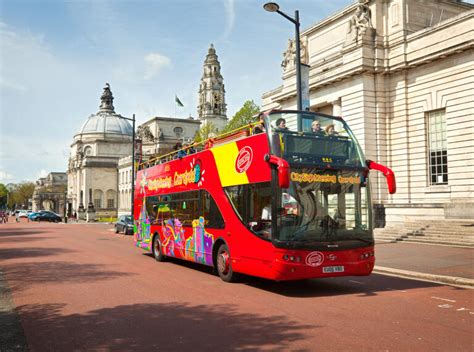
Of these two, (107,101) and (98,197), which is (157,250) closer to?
(98,197)

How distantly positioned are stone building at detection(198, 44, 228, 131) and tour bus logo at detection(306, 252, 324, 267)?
9831 centimetres

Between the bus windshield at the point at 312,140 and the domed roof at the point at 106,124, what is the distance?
355ft

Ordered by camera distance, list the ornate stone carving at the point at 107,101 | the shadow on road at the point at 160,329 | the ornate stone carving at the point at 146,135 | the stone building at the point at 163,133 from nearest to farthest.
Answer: the shadow on road at the point at 160,329 < the stone building at the point at 163,133 < the ornate stone carving at the point at 146,135 < the ornate stone carving at the point at 107,101

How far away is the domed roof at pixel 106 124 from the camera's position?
11506cm

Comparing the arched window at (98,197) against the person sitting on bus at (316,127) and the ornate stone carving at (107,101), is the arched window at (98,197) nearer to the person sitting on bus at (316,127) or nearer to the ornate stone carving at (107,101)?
the ornate stone carving at (107,101)

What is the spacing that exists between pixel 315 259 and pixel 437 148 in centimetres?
2071

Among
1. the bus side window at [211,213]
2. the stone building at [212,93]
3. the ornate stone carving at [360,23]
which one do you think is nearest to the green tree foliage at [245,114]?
the ornate stone carving at [360,23]

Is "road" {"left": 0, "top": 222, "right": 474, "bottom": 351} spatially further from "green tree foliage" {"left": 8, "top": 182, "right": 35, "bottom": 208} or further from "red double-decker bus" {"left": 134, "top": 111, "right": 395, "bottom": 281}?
"green tree foliage" {"left": 8, "top": 182, "right": 35, "bottom": 208}

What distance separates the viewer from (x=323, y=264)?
9.92 m

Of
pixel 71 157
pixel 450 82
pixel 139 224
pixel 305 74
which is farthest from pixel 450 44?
pixel 71 157

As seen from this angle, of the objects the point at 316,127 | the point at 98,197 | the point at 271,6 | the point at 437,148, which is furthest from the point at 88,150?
the point at 316,127

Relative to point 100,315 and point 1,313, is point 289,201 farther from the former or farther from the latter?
point 1,313

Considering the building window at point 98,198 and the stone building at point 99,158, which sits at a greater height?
the stone building at point 99,158

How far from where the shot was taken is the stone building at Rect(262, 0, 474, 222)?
2589 cm
